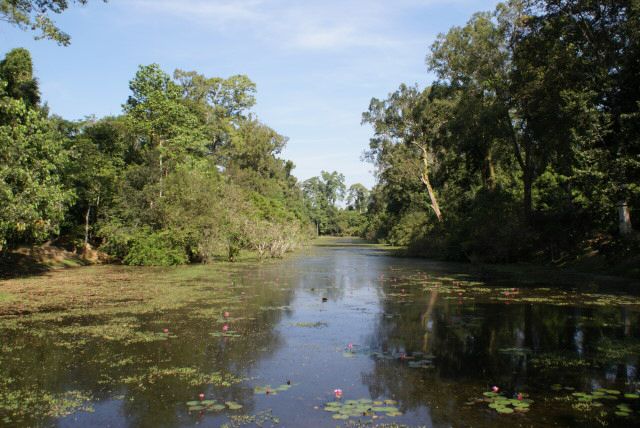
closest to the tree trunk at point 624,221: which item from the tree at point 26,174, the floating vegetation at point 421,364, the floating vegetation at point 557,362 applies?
the floating vegetation at point 557,362

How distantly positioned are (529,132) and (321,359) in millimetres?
21435

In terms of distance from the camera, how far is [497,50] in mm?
29062

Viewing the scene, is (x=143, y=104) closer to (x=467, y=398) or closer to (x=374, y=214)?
(x=467, y=398)

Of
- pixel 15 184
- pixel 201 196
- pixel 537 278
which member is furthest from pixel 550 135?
pixel 15 184

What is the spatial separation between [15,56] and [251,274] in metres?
18.0

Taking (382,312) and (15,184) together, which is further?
(15,184)

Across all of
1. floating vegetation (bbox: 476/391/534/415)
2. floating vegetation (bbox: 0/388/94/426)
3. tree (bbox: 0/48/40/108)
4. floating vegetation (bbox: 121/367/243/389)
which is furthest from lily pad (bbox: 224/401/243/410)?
tree (bbox: 0/48/40/108)

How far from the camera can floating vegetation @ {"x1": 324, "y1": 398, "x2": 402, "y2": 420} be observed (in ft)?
18.0

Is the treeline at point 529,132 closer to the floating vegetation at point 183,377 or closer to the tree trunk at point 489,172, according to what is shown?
the tree trunk at point 489,172

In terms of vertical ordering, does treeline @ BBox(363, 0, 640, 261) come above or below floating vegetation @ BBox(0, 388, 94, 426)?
above

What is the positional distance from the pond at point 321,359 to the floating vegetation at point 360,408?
1.0 inches

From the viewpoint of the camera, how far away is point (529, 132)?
82.9ft

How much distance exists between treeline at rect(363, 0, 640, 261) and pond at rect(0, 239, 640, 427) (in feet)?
20.5

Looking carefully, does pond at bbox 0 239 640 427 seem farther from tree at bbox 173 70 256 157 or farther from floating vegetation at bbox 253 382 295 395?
tree at bbox 173 70 256 157
